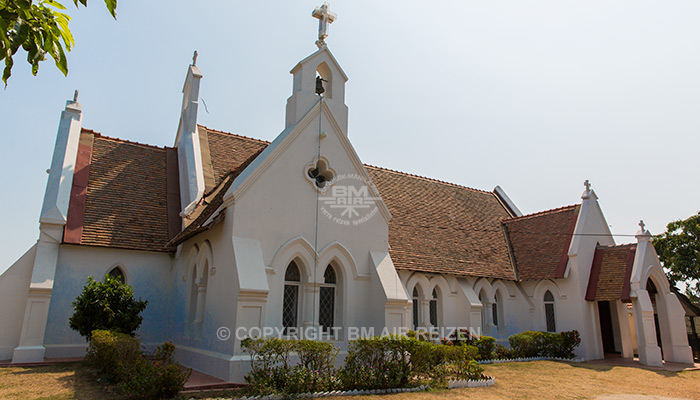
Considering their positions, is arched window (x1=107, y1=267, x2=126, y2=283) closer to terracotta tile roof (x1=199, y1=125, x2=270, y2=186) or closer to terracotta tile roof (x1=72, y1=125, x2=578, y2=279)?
terracotta tile roof (x1=72, y1=125, x2=578, y2=279)

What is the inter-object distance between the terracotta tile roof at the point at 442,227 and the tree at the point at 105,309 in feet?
31.4

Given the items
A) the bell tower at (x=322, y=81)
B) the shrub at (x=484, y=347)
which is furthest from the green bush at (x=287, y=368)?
the shrub at (x=484, y=347)

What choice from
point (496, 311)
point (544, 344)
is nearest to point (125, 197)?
point (496, 311)

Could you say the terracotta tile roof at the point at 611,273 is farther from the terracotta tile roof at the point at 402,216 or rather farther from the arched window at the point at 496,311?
the arched window at the point at 496,311

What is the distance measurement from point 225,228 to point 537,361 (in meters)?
14.2

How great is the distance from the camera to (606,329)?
24641mm

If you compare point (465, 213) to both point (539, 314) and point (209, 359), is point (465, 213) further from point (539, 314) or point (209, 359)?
point (209, 359)

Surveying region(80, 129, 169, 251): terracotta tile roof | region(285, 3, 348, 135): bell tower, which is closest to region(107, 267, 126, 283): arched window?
region(80, 129, 169, 251): terracotta tile roof

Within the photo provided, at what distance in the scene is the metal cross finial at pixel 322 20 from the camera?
16344 mm

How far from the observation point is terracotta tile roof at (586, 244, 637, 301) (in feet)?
67.1

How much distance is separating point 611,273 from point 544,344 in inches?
192

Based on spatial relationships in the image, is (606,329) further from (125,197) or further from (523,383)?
(125,197)

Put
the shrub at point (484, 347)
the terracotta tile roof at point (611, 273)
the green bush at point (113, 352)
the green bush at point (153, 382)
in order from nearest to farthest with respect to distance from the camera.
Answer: the green bush at point (153, 382)
the green bush at point (113, 352)
the shrub at point (484, 347)
the terracotta tile roof at point (611, 273)

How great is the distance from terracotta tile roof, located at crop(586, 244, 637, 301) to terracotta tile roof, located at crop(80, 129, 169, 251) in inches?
748
